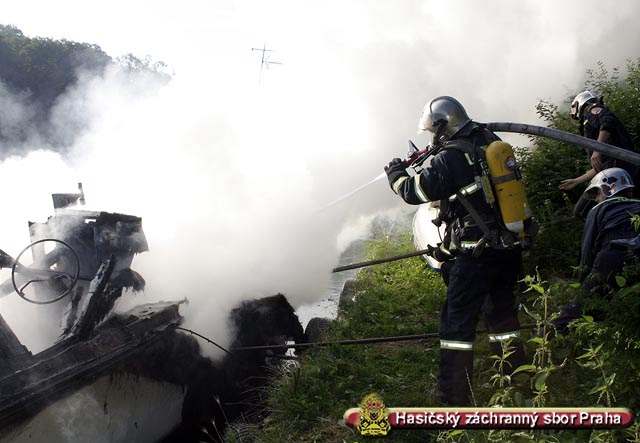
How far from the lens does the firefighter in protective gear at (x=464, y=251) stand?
381 cm

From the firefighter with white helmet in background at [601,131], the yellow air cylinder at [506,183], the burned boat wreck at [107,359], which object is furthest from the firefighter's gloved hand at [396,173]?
the burned boat wreck at [107,359]

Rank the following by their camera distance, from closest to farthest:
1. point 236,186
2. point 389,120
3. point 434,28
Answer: point 236,186 < point 389,120 < point 434,28

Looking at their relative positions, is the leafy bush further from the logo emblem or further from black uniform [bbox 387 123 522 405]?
the logo emblem

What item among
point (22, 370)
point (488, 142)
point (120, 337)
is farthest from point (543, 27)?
point (22, 370)

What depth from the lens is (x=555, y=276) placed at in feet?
19.6

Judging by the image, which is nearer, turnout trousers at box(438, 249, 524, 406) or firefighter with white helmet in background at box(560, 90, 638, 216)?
turnout trousers at box(438, 249, 524, 406)

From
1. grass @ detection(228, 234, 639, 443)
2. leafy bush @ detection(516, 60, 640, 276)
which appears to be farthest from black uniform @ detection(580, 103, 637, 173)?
grass @ detection(228, 234, 639, 443)

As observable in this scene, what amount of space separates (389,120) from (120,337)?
5541mm

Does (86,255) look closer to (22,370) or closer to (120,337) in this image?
(120,337)

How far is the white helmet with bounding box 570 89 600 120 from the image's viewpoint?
570 cm

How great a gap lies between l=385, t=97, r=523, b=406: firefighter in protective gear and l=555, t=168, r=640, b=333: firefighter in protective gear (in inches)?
18.6

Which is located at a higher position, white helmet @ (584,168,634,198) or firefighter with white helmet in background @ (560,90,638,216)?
firefighter with white helmet in background @ (560,90,638,216)

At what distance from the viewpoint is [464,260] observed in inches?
155

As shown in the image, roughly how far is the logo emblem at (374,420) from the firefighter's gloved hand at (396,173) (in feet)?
5.45
